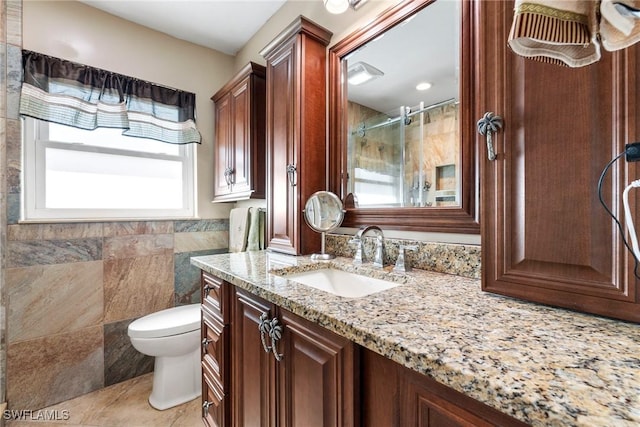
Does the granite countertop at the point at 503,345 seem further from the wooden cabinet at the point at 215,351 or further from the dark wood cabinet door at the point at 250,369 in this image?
the wooden cabinet at the point at 215,351

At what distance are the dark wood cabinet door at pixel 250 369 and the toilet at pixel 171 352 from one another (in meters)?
0.67

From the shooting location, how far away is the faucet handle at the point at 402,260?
1076 millimetres

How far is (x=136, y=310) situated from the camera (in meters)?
1.99

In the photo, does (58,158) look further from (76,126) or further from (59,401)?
(59,401)

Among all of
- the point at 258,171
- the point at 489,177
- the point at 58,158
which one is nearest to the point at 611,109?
the point at 489,177

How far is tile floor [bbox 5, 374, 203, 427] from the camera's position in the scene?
1553mm

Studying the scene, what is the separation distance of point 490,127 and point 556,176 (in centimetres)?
20

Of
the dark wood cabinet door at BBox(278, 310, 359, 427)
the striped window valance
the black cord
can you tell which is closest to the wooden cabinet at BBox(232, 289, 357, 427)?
the dark wood cabinet door at BBox(278, 310, 359, 427)

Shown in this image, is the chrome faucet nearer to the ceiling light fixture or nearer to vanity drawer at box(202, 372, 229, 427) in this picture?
vanity drawer at box(202, 372, 229, 427)

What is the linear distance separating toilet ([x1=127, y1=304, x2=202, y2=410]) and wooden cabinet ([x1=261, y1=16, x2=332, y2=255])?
80 centimetres

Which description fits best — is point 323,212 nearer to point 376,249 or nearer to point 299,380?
point 376,249

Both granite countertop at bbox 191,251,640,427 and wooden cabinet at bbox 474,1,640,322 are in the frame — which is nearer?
granite countertop at bbox 191,251,640,427

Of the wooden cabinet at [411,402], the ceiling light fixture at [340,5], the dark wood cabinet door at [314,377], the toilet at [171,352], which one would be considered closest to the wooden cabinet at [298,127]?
the ceiling light fixture at [340,5]

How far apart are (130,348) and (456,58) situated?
8.46 ft
